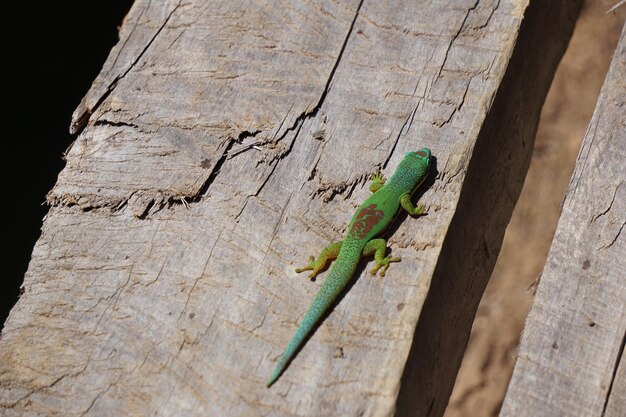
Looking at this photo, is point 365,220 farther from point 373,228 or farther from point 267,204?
Answer: point 267,204

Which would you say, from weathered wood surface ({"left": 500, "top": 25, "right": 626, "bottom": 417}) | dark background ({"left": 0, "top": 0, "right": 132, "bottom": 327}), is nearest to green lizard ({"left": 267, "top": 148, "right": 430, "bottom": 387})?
weathered wood surface ({"left": 500, "top": 25, "right": 626, "bottom": 417})

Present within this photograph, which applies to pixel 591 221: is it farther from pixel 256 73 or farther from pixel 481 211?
pixel 256 73

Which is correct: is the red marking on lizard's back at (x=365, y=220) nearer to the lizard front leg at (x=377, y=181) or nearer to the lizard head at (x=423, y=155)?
the lizard front leg at (x=377, y=181)

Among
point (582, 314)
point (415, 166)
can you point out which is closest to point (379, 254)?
point (415, 166)

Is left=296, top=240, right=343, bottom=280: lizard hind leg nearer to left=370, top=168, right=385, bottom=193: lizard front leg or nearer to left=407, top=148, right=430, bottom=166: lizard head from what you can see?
left=370, top=168, right=385, bottom=193: lizard front leg

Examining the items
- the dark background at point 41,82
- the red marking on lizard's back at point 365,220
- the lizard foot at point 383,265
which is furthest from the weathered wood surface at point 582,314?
the dark background at point 41,82
